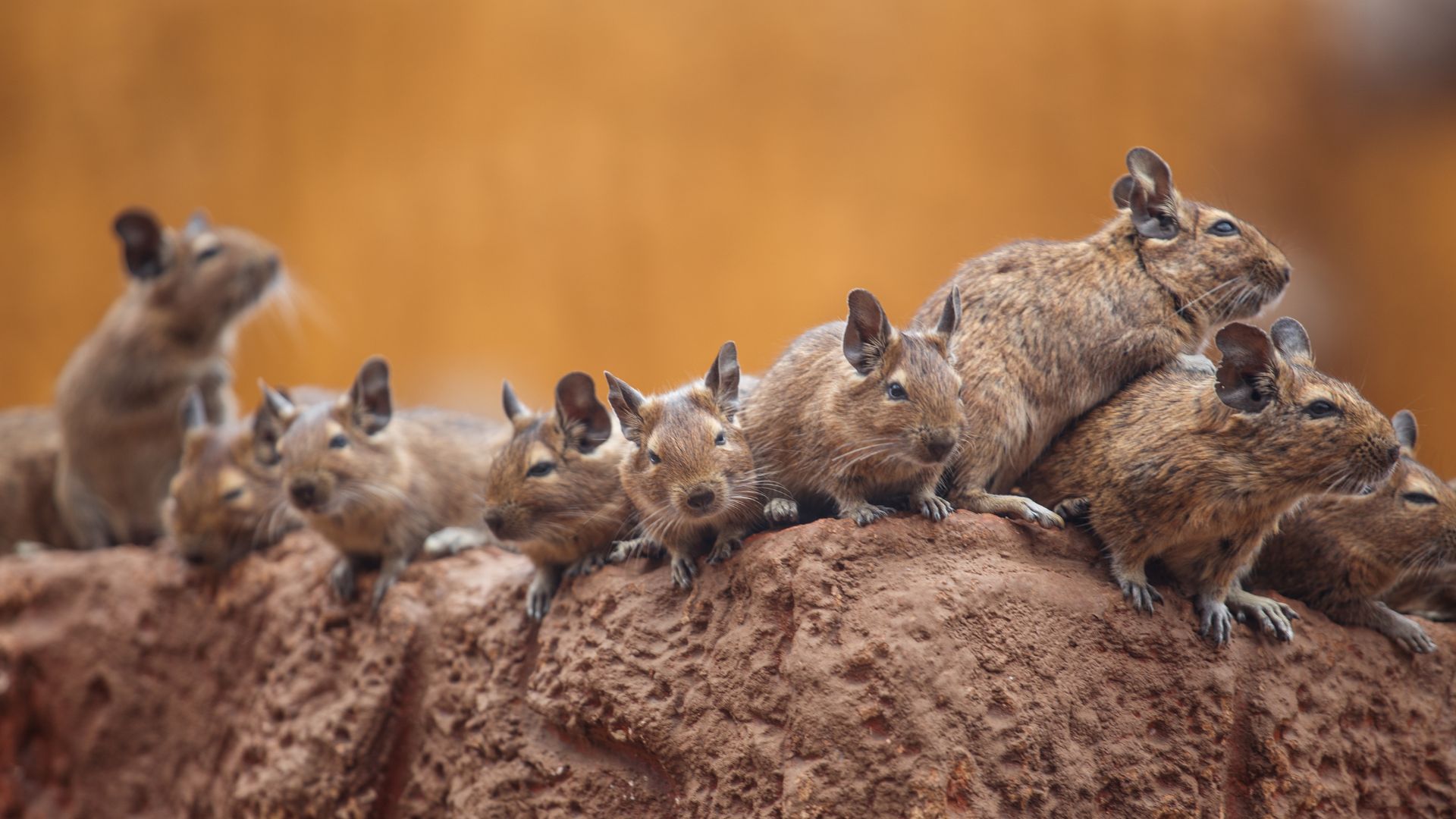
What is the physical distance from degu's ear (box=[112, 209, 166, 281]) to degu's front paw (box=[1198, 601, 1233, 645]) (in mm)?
6722

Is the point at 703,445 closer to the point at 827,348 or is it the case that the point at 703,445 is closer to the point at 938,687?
the point at 827,348

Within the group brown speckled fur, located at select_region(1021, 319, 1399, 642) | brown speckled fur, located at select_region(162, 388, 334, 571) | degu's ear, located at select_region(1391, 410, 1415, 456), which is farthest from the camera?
brown speckled fur, located at select_region(162, 388, 334, 571)

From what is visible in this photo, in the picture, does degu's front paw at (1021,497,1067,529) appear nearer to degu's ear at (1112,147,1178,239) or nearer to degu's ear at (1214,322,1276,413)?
Answer: degu's ear at (1214,322,1276,413)

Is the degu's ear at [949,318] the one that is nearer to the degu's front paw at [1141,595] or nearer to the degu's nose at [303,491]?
the degu's front paw at [1141,595]

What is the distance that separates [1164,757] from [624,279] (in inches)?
307

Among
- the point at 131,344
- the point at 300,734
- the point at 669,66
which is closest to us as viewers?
the point at 300,734

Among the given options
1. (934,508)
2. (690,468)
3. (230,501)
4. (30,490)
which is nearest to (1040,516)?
(934,508)

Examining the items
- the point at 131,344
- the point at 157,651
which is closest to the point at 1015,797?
the point at 157,651

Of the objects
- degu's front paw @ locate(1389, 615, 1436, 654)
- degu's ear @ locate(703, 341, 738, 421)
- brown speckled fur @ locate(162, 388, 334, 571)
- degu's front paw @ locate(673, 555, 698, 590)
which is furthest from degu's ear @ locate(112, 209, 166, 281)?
degu's front paw @ locate(1389, 615, 1436, 654)

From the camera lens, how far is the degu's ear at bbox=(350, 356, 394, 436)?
590 cm

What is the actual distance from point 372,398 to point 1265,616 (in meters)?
4.20

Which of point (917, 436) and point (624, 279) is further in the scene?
point (624, 279)

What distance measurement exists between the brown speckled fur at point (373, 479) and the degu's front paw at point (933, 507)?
2.21 metres

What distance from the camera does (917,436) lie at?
13.3ft
